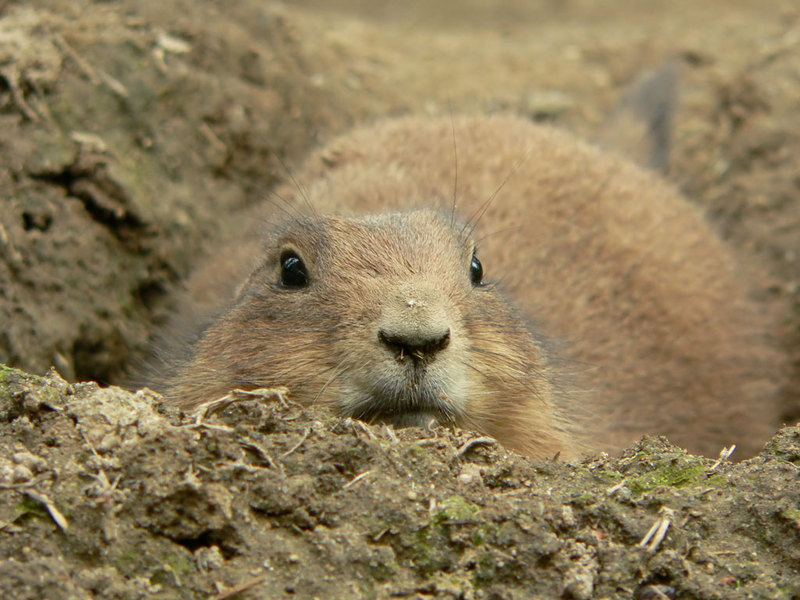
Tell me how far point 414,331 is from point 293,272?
1.21m

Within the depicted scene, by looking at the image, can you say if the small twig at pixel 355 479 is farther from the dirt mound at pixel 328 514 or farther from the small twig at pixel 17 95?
the small twig at pixel 17 95

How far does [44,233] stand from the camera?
20.7 feet

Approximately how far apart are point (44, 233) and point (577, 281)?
12.0ft

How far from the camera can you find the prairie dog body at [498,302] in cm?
394

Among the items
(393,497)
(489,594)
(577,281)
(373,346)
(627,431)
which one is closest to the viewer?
(489,594)

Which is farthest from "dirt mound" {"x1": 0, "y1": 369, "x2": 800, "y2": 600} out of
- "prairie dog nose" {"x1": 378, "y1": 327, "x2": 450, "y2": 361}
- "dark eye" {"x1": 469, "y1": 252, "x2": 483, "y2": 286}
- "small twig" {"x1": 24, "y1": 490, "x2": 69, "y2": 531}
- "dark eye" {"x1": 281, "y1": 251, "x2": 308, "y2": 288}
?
"dark eye" {"x1": 469, "y1": 252, "x2": 483, "y2": 286}

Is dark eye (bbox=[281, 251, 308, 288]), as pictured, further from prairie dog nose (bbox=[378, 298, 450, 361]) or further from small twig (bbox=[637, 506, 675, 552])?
small twig (bbox=[637, 506, 675, 552])

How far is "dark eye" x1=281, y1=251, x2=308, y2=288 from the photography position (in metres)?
4.61

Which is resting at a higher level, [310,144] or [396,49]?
[396,49]

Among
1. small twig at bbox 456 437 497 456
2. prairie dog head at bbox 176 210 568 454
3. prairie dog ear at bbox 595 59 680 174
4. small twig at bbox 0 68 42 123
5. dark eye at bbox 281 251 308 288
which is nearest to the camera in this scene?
small twig at bbox 456 437 497 456

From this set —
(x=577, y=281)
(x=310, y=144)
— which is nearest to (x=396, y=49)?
(x=310, y=144)

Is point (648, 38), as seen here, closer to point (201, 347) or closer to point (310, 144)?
point (310, 144)

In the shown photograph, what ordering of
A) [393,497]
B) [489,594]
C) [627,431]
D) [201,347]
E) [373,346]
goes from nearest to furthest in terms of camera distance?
[489,594] → [393,497] → [373,346] → [201,347] → [627,431]

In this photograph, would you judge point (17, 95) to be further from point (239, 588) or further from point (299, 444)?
point (239, 588)
